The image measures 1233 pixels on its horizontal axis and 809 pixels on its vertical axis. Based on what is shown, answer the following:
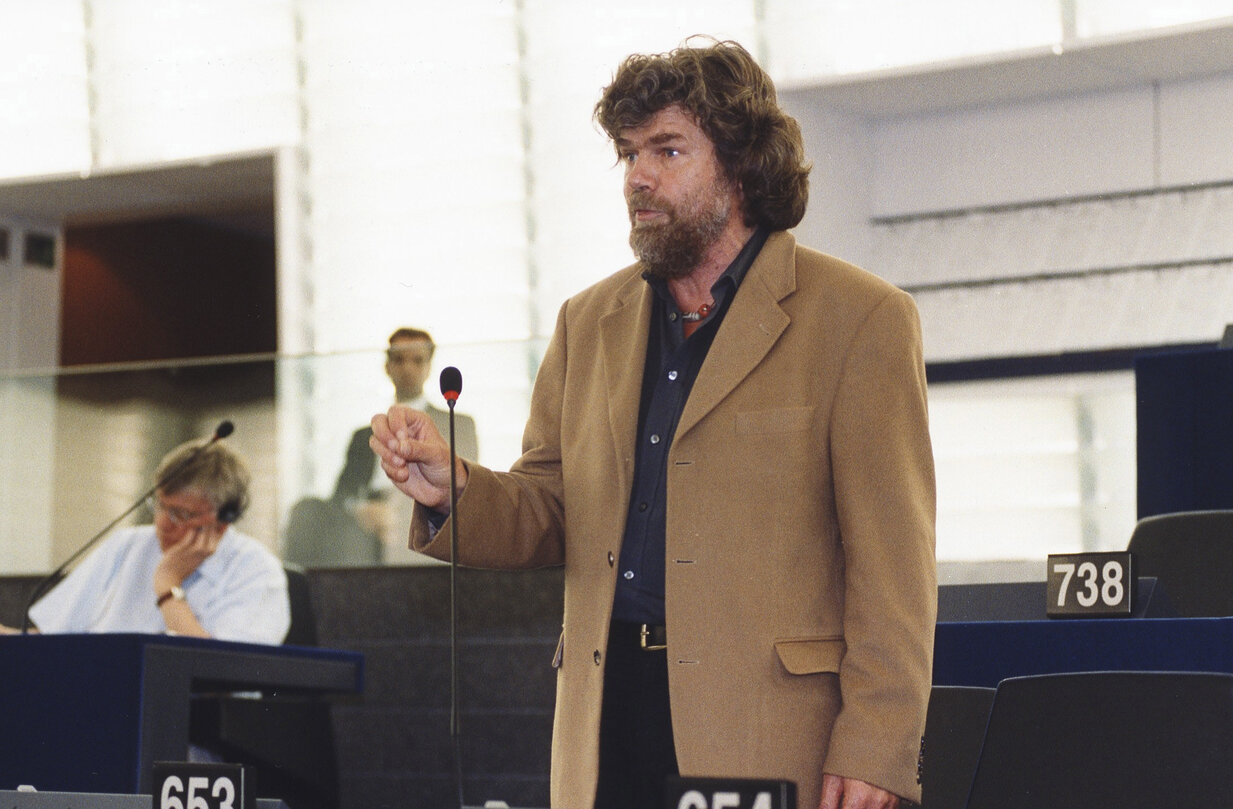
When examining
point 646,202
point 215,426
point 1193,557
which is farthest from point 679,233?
point 215,426

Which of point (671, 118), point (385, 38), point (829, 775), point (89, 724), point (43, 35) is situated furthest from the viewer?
point (43, 35)

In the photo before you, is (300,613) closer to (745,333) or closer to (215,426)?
(215,426)

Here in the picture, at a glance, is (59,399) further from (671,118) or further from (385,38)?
(671,118)

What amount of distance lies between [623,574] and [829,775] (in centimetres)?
29

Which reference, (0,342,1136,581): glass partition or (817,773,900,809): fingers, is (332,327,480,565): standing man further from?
(817,773,900,809): fingers

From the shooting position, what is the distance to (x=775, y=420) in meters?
1.68

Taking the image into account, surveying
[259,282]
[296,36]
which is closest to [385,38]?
[296,36]

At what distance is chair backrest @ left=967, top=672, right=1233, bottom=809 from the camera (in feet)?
4.97

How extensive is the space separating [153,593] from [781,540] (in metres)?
2.51

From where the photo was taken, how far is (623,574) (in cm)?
171

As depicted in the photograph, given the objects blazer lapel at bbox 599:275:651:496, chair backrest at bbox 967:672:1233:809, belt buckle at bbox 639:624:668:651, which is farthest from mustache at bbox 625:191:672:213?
chair backrest at bbox 967:672:1233:809

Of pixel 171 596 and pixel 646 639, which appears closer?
pixel 646 639

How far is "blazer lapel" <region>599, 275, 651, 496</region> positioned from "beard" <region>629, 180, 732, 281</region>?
0.07 metres

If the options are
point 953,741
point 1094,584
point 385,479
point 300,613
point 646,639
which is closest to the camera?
point 646,639
